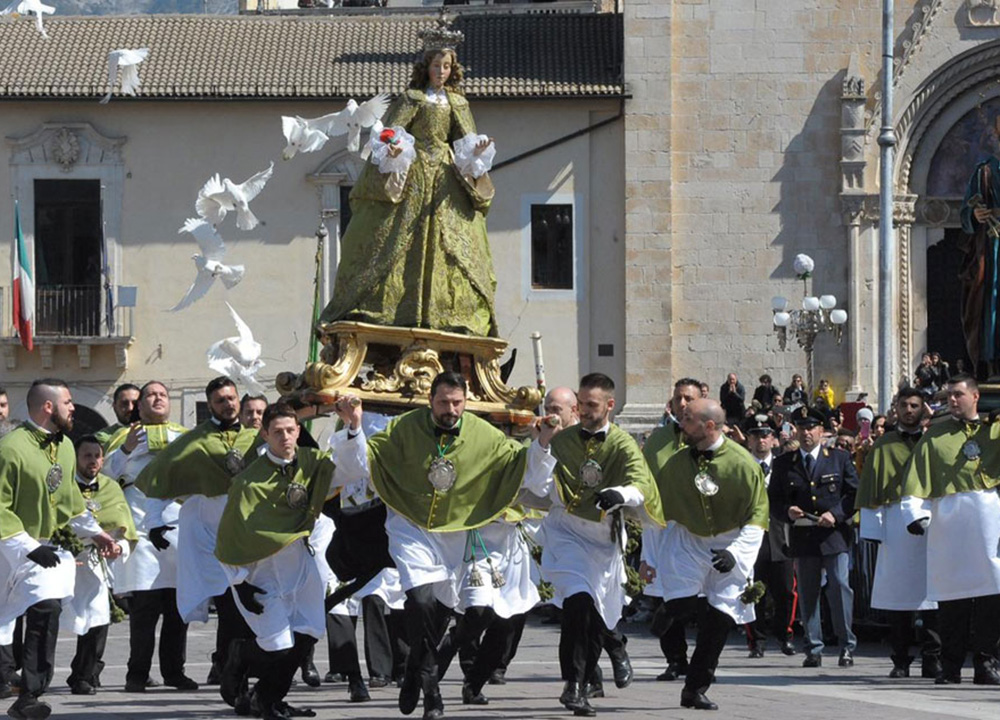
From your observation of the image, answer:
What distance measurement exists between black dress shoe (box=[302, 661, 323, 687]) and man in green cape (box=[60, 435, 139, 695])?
4.13ft

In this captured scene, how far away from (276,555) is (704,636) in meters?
2.35

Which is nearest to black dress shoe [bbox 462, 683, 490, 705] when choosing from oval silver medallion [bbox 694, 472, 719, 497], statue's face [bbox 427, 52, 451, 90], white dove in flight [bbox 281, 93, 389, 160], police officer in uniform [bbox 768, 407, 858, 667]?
oval silver medallion [bbox 694, 472, 719, 497]

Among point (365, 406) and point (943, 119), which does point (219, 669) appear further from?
point (943, 119)

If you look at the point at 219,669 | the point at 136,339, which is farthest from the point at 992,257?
the point at 136,339

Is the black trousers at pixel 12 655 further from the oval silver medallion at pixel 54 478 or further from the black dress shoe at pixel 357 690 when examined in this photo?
the black dress shoe at pixel 357 690

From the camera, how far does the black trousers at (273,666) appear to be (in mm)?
12125

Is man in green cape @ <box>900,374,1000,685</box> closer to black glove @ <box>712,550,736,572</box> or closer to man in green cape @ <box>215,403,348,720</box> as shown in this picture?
black glove @ <box>712,550,736,572</box>

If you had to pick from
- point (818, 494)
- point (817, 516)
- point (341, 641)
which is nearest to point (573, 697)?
point (341, 641)

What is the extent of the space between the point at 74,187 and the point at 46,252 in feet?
3.93

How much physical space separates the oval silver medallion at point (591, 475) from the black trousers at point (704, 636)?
850 millimetres

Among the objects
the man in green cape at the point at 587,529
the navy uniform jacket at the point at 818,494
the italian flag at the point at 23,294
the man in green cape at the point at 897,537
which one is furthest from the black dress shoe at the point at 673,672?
the italian flag at the point at 23,294

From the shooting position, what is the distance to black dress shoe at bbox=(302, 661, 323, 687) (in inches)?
583

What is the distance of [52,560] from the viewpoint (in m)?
12.5

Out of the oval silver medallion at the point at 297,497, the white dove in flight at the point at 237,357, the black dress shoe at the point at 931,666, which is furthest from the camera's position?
the white dove in flight at the point at 237,357
